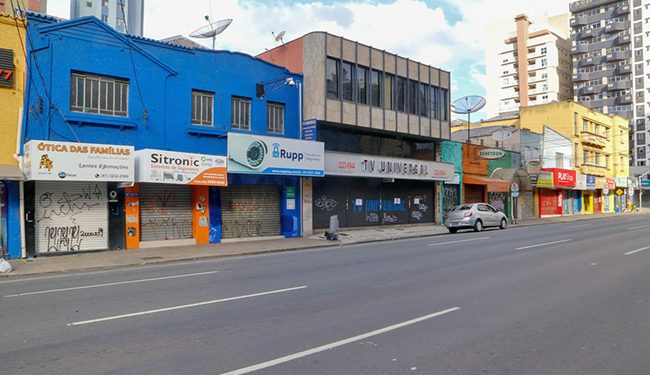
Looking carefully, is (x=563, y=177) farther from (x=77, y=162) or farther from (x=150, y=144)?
(x=77, y=162)

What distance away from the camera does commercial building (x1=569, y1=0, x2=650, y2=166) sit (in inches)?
3300

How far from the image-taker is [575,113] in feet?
157

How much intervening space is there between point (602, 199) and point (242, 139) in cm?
5197

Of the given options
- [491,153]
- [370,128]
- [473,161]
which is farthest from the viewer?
[473,161]

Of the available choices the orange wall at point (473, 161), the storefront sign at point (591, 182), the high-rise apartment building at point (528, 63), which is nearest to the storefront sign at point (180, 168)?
the orange wall at point (473, 161)

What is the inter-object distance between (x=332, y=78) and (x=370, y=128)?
350cm

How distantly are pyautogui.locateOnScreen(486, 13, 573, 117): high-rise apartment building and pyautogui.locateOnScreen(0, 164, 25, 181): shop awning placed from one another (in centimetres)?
8608

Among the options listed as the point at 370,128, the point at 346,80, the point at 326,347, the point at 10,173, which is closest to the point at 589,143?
the point at 370,128

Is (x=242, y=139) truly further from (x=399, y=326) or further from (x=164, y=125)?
(x=399, y=326)

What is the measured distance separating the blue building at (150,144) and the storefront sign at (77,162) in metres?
0.03

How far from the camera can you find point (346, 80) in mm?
23797

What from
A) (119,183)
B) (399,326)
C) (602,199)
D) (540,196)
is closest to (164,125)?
(119,183)

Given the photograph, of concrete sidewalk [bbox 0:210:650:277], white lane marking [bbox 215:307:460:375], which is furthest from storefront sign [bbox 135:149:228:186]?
white lane marking [bbox 215:307:460:375]

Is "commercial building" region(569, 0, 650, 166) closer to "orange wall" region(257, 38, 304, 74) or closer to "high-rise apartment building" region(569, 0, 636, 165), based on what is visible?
"high-rise apartment building" region(569, 0, 636, 165)
